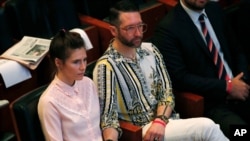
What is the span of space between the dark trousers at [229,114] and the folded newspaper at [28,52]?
0.69m

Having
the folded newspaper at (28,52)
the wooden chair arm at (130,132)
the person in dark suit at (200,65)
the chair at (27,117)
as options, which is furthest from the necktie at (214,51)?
the chair at (27,117)

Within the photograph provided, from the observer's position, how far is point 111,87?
1567mm

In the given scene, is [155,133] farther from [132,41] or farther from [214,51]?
[214,51]

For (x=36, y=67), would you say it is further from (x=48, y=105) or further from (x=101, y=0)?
(x=101, y=0)

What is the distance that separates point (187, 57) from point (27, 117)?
0.71m

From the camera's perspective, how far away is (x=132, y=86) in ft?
5.33

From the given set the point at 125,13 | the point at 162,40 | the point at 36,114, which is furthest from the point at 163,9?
the point at 36,114

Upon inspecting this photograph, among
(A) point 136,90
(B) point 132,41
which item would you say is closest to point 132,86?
(A) point 136,90

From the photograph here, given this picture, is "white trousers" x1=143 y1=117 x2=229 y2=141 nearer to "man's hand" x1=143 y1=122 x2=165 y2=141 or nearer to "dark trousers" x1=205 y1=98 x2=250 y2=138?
"man's hand" x1=143 y1=122 x2=165 y2=141

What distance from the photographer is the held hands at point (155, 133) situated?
1.58 meters

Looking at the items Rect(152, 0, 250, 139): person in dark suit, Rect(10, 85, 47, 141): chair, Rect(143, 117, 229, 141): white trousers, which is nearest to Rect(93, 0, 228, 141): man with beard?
Rect(143, 117, 229, 141): white trousers

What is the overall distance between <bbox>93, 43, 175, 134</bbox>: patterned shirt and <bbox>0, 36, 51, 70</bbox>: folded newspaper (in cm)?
31

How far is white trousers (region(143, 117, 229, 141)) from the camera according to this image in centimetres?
157

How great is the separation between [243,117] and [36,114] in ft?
2.92
